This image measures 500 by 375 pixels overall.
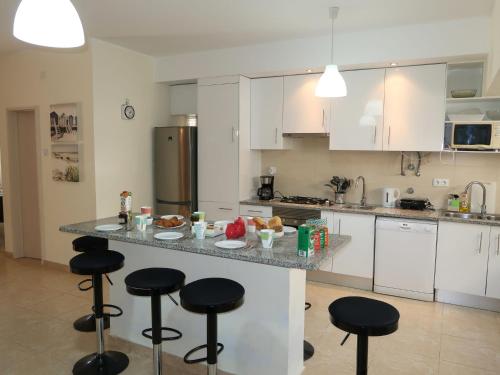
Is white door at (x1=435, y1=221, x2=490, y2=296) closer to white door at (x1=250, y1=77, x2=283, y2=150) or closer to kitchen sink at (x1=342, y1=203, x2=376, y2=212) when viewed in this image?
kitchen sink at (x1=342, y1=203, x2=376, y2=212)

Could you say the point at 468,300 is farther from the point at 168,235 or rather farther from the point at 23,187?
the point at 23,187

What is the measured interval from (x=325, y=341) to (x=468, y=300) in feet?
5.50

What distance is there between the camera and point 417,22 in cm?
362

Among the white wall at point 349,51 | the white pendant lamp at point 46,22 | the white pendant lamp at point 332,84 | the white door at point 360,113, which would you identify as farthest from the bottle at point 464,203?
the white pendant lamp at point 46,22

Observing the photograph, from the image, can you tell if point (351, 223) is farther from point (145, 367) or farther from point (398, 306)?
A: point (145, 367)

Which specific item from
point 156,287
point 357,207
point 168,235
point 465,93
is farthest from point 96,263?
point 465,93

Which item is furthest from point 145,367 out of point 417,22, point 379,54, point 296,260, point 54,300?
point 417,22

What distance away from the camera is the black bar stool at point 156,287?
2.18 meters

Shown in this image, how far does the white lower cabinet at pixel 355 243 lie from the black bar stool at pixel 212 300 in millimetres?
2183

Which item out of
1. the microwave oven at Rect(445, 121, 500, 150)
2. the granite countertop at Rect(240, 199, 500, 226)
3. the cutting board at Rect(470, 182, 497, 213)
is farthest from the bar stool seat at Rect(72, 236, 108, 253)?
the cutting board at Rect(470, 182, 497, 213)

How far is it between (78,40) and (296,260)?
1.54 metres

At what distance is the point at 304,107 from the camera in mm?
4473

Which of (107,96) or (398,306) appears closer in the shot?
(398,306)

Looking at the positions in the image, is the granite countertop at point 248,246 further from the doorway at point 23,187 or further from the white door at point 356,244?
the doorway at point 23,187
